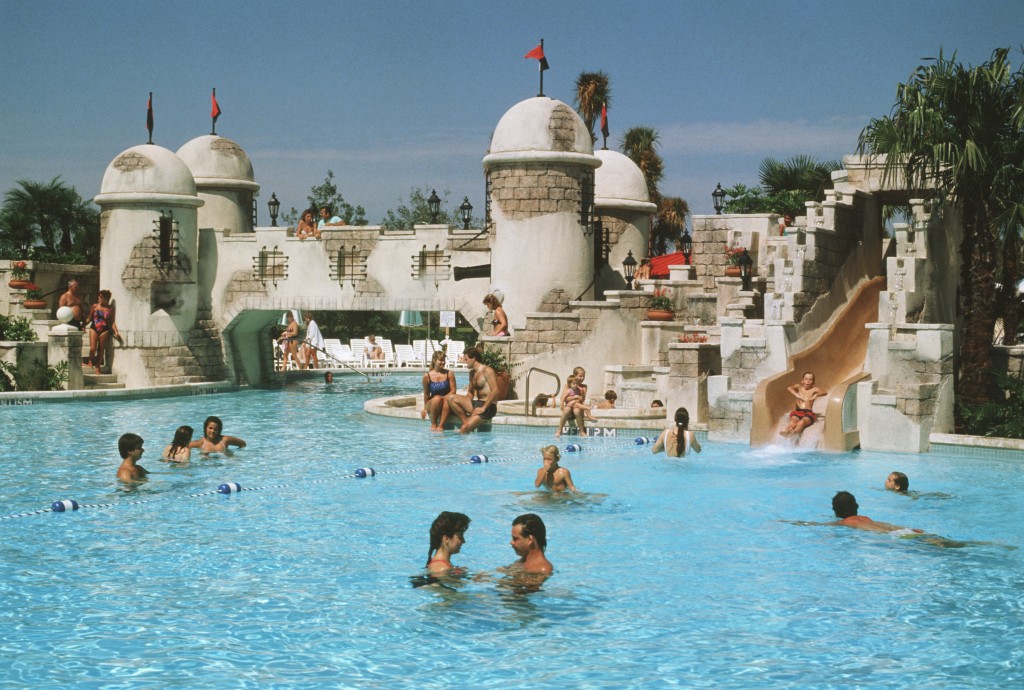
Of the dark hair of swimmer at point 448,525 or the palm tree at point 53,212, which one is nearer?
the dark hair of swimmer at point 448,525

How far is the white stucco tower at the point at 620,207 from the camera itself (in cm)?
2973

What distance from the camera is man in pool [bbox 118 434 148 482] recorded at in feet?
48.2

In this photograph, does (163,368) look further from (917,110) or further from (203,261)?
(917,110)

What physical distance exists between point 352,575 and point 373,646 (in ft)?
6.67

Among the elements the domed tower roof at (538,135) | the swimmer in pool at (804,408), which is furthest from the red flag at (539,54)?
the swimmer in pool at (804,408)

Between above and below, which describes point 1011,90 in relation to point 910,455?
above

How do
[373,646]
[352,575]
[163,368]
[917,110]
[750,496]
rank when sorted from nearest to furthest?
[373,646]
[352,575]
[750,496]
[917,110]
[163,368]

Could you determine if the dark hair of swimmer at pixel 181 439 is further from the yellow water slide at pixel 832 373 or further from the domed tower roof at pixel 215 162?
the domed tower roof at pixel 215 162

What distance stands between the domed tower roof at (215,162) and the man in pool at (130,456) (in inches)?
670

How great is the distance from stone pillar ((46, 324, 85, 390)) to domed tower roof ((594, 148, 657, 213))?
12.8 meters

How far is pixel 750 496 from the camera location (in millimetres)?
14352

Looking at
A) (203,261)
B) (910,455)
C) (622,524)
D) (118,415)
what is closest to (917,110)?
(910,455)

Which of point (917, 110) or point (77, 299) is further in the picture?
point (77, 299)

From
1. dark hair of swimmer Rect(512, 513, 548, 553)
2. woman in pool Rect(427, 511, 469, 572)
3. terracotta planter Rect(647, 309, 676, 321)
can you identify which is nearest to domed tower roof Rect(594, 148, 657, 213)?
terracotta planter Rect(647, 309, 676, 321)
